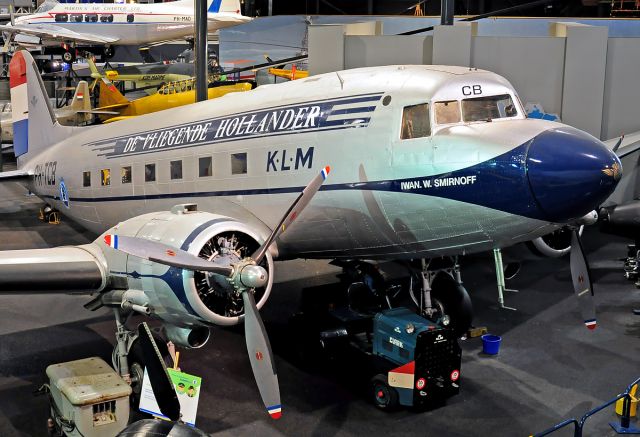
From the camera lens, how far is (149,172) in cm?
1169

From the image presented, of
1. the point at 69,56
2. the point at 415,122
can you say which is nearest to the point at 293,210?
the point at 415,122

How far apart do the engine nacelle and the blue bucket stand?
13.0 ft

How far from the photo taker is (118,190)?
40.7ft

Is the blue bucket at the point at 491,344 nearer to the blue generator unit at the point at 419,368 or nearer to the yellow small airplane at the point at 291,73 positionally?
the blue generator unit at the point at 419,368

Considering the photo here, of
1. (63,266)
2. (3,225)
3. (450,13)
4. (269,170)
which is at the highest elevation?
(450,13)

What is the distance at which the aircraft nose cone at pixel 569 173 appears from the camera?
7.66 m

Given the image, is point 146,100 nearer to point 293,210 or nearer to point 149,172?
point 149,172

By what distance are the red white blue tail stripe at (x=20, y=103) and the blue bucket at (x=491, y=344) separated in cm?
1209

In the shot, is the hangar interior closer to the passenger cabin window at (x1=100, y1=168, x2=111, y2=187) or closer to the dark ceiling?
the passenger cabin window at (x1=100, y1=168, x2=111, y2=187)

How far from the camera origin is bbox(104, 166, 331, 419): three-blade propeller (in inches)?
305

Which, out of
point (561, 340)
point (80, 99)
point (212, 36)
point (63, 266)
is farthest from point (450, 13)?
point (212, 36)

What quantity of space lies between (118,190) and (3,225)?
9155 millimetres

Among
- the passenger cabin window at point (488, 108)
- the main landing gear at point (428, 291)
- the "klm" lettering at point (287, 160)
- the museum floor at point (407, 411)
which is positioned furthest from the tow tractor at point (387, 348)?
the passenger cabin window at point (488, 108)

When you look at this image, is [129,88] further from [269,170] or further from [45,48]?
[269,170]
